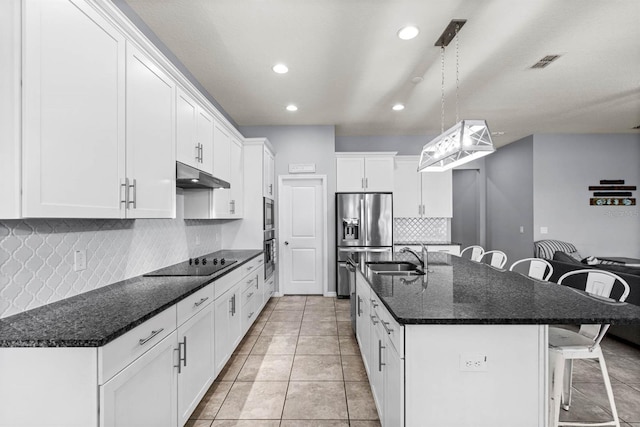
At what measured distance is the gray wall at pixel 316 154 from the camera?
509 centimetres

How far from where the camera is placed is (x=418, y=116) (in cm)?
480

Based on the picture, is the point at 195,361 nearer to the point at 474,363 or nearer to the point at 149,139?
the point at 149,139

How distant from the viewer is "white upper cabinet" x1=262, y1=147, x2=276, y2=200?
176 inches

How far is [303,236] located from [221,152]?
218cm

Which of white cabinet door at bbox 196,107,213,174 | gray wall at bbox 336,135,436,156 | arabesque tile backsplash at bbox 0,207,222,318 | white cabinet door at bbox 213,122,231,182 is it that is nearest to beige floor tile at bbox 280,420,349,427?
arabesque tile backsplash at bbox 0,207,222,318

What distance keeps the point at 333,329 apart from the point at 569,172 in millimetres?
5588

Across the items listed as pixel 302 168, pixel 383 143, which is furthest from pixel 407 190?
pixel 302 168

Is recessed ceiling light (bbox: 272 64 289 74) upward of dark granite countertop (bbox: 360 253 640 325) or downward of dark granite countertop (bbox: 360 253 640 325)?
upward

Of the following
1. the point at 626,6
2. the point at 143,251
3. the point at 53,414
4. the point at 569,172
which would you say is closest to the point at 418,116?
the point at 626,6

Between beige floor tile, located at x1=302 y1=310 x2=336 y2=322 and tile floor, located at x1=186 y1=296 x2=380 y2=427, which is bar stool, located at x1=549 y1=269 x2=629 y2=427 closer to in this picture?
tile floor, located at x1=186 y1=296 x2=380 y2=427

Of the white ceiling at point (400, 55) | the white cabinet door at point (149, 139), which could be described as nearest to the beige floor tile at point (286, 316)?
the white cabinet door at point (149, 139)

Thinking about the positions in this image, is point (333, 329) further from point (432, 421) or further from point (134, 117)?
point (134, 117)

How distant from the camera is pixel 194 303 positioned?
1.96 meters

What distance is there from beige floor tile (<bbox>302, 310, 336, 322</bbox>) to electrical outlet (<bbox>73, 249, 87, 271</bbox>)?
8.65ft
